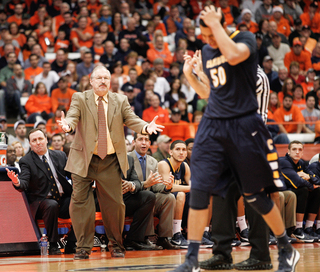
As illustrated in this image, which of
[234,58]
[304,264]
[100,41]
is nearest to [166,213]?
[304,264]

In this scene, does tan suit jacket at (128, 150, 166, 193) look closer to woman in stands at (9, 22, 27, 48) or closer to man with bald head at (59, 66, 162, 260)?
man with bald head at (59, 66, 162, 260)

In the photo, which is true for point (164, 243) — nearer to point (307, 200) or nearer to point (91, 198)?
point (91, 198)

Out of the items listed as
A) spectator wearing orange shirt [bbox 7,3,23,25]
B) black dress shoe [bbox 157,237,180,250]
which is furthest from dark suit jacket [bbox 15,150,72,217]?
spectator wearing orange shirt [bbox 7,3,23,25]

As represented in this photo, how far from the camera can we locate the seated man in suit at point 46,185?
253 inches

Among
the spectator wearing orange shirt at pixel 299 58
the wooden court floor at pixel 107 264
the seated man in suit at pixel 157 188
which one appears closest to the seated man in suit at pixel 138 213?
the seated man in suit at pixel 157 188

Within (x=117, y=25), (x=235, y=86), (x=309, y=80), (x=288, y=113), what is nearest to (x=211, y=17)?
(x=235, y=86)

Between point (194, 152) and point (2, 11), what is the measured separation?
12.1 meters

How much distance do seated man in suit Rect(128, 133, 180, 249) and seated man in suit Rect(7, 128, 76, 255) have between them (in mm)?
1105

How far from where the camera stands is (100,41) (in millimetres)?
13414

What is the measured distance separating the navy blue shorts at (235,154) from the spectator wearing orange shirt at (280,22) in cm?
1339

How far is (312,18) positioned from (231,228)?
14.3 metres

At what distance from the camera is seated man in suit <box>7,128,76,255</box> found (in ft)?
21.1

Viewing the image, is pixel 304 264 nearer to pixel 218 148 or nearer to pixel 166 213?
pixel 218 148

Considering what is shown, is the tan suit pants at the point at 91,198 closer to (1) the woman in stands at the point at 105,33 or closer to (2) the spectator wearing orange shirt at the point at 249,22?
(1) the woman in stands at the point at 105,33
